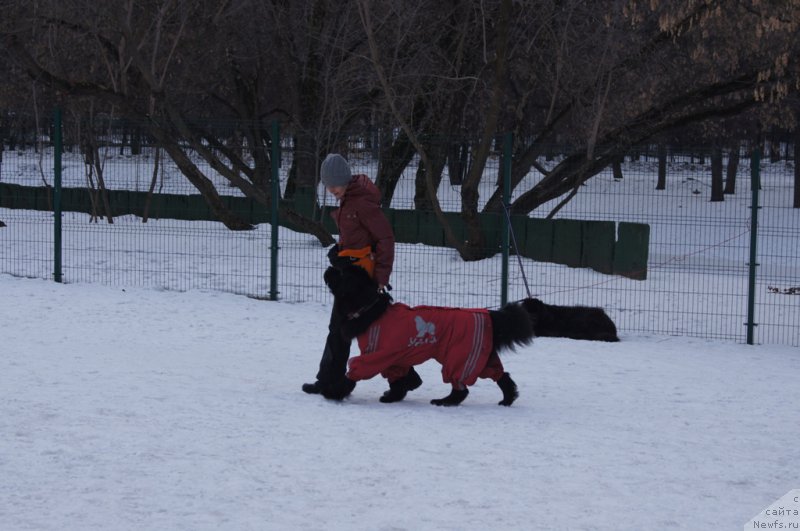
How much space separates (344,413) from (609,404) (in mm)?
2270

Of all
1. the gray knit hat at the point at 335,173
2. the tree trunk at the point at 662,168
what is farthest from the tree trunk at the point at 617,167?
the gray knit hat at the point at 335,173

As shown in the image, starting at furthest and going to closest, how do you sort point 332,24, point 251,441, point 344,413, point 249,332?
point 332,24 < point 249,332 < point 344,413 < point 251,441

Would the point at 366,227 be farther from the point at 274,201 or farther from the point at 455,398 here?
the point at 274,201

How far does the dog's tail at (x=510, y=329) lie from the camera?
736cm

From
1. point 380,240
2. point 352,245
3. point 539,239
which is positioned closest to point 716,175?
point 539,239

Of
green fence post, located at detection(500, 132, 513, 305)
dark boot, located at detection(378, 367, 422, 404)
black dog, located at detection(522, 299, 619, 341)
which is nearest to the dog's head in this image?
dark boot, located at detection(378, 367, 422, 404)

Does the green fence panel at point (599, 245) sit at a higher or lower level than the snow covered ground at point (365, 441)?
higher

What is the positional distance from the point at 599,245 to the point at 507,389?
845 centimetres

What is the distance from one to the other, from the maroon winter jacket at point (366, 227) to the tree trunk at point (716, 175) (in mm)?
5934

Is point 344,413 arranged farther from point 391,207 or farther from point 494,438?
point 391,207

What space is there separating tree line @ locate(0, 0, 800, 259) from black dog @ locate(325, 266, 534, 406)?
23.8 ft

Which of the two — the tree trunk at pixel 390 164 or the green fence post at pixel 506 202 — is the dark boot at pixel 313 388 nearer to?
the green fence post at pixel 506 202

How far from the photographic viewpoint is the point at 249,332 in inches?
437

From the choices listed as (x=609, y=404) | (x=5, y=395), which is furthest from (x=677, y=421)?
(x=5, y=395)
